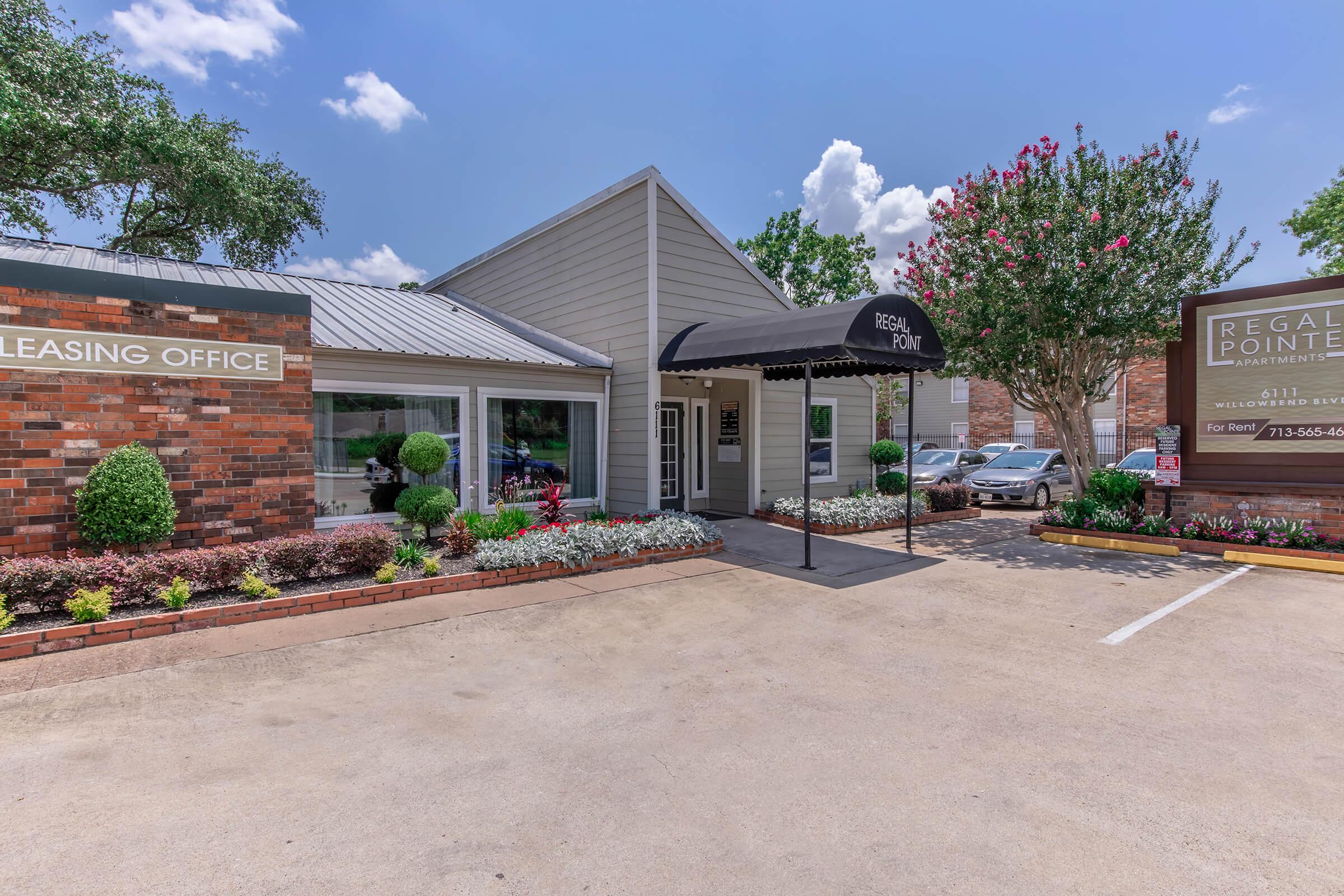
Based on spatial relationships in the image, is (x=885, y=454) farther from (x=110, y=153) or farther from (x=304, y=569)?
(x=110, y=153)

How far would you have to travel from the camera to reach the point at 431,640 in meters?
5.54

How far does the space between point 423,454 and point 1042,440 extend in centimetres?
2672

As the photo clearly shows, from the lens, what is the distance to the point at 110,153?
592 inches

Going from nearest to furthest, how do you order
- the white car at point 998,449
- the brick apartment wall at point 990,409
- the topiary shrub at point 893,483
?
the topiary shrub at point 893,483
the white car at point 998,449
the brick apartment wall at point 990,409

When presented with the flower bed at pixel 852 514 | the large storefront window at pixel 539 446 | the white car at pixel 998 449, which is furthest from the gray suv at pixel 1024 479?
the large storefront window at pixel 539 446

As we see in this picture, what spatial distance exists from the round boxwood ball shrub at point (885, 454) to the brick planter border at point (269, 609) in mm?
7475

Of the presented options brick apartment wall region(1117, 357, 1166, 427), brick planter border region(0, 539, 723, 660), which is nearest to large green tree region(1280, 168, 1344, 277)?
brick apartment wall region(1117, 357, 1166, 427)

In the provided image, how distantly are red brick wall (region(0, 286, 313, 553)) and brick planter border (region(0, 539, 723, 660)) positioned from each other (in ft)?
4.37

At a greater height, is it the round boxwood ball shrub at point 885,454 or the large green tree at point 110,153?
the large green tree at point 110,153

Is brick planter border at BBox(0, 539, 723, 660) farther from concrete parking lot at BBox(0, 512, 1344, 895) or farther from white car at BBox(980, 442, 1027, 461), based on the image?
white car at BBox(980, 442, 1027, 461)

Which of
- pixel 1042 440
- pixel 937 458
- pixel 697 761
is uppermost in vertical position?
pixel 1042 440

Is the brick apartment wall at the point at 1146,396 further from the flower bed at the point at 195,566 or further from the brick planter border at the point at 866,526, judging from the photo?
the flower bed at the point at 195,566

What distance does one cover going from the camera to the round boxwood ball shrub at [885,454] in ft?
46.5

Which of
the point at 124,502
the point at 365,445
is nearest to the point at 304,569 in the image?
the point at 124,502
